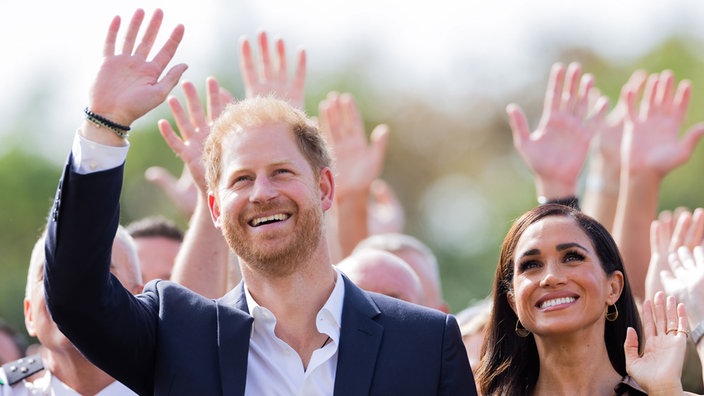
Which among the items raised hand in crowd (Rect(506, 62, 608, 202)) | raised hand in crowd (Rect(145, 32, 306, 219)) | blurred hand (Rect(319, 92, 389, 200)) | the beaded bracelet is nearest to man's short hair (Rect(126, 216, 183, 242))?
raised hand in crowd (Rect(145, 32, 306, 219))

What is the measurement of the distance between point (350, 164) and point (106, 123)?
Answer: 507 cm

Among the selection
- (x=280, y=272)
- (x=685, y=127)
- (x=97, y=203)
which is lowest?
(x=685, y=127)

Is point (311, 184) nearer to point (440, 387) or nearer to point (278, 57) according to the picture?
point (440, 387)

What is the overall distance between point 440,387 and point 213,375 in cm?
88

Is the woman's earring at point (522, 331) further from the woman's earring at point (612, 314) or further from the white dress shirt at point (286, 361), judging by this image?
the white dress shirt at point (286, 361)

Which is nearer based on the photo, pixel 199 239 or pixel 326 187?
pixel 326 187

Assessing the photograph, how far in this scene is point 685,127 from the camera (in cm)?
3519

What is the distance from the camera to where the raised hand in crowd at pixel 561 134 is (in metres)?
8.34

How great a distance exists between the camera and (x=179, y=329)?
509 centimetres

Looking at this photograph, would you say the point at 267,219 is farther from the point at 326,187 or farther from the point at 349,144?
the point at 349,144

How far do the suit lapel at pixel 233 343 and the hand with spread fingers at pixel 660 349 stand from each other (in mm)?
1721

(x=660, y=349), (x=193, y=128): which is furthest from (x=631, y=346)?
(x=193, y=128)

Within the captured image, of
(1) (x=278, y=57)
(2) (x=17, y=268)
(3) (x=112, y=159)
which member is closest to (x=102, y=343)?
(3) (x=112, y=159)

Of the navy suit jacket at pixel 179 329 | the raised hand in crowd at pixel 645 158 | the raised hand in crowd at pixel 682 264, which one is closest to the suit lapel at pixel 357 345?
the navy suit jacket at pixel 179 329
